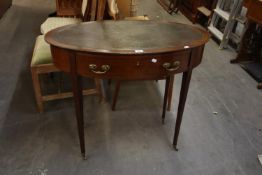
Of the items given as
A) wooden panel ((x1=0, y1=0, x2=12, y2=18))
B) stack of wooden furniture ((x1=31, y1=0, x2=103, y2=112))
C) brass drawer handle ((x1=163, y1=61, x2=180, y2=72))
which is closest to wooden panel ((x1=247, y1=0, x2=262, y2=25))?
stack of wooden furniture ((x1=31, y1=0, x2=103, y2=112))

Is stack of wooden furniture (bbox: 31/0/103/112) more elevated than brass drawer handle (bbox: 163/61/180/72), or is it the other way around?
brass drawer handle (bbox: 163/61/180/72)

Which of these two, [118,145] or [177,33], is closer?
[177,33]

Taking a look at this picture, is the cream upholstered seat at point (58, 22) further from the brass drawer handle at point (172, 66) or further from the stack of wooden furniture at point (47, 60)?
the brass drawer handle at point (172, 66)

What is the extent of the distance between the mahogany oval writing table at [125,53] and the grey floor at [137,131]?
1.48ft

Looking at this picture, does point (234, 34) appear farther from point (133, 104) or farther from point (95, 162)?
point (95, 162)

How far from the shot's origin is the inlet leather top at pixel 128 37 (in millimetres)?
1104

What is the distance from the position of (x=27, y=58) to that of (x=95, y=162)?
164cm

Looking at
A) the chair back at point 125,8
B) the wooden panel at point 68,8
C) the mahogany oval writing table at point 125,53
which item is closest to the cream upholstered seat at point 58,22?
the wooden panel at point 68,8

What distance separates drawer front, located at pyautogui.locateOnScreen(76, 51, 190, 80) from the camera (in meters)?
1.10

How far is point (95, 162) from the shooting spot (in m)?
1.52

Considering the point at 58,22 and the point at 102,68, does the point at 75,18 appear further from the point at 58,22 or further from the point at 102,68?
the point at 102,68

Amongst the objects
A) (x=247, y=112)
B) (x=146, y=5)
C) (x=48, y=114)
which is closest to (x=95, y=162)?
(x=48, y=114)

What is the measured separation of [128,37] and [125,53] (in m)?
0.19

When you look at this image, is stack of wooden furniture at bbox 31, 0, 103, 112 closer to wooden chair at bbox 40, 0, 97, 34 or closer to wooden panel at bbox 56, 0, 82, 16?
wooden chair at bbox 40, 0, 97, 34
